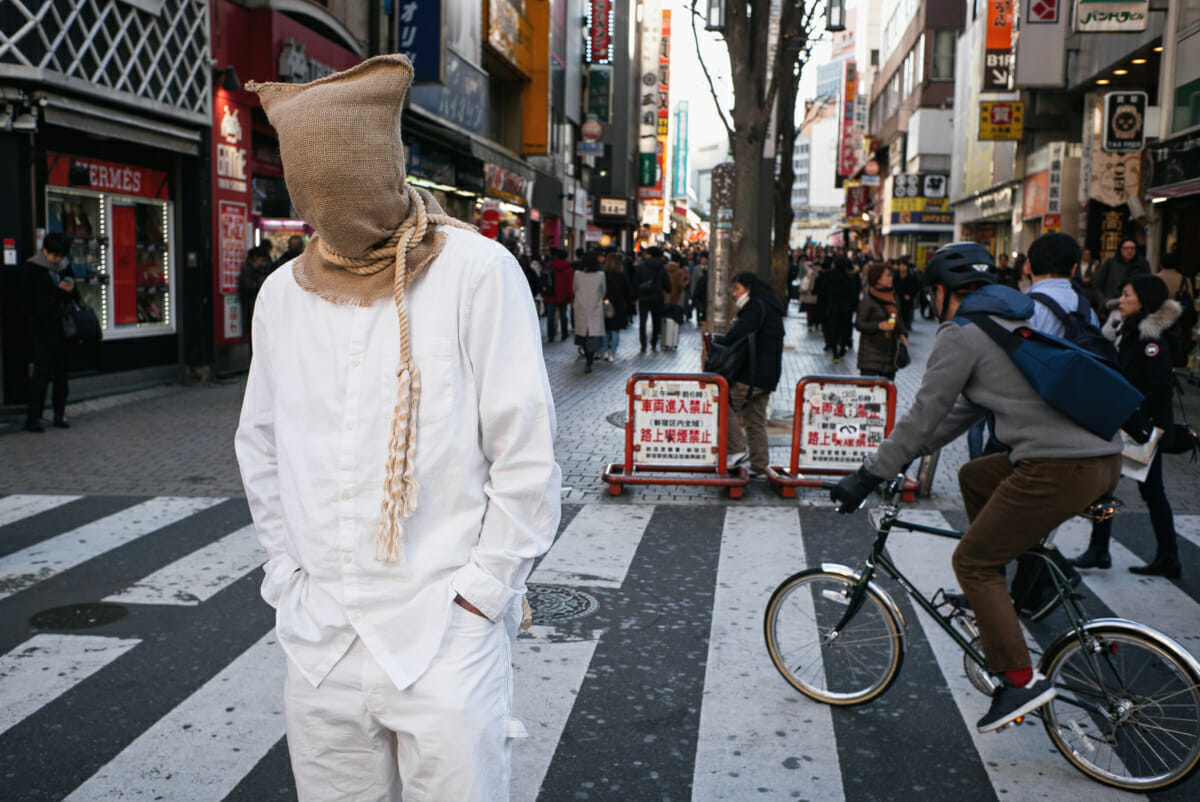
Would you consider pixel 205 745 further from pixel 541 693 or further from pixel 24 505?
pixel 24 505

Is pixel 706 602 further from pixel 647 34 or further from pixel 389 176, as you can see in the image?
pixel 647 34

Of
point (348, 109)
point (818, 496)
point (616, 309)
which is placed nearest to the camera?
point (348, 109)

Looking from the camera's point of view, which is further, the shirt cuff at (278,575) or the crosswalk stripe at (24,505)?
the crosswalk stripe at (24,505)

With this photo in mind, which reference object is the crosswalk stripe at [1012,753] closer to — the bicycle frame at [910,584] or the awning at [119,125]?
the bicycle frame at [910,584]

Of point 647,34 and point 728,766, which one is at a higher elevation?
point 647,34

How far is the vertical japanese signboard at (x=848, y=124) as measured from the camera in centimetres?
8473

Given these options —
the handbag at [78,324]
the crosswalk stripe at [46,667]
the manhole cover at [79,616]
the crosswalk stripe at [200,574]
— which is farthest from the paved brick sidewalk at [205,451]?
the crosswalk stripe at [46,667]

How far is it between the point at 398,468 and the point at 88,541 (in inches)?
231

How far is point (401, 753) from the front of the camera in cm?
228

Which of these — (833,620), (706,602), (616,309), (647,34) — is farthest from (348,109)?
(647,34)

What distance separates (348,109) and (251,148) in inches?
634

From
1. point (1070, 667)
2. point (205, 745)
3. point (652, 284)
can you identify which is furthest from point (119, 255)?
point (1070, 667)

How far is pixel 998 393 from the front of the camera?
410 cm

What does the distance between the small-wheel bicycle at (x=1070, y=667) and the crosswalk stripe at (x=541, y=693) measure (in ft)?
3.15
